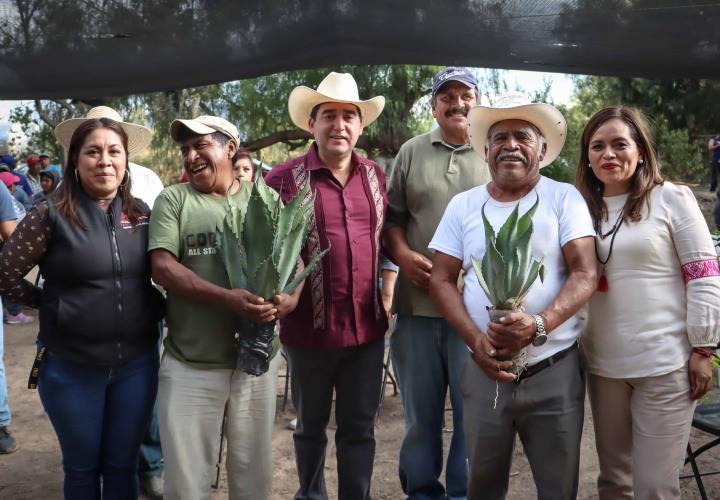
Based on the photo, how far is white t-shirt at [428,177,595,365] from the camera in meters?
2.34

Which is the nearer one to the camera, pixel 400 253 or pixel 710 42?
pixel 710 42

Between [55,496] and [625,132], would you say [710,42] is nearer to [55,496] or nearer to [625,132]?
[625,132]

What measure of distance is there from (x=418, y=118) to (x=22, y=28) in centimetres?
873

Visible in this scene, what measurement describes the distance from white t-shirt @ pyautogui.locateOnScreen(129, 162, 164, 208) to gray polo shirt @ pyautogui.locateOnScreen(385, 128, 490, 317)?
4.27 ft

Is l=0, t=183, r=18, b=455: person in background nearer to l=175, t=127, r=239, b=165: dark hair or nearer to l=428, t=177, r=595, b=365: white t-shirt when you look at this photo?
l=175, t=127, r=239, b=165: dark hair

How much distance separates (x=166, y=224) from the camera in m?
2.51

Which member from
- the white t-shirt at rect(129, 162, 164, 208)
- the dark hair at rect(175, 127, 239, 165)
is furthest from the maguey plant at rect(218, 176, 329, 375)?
the white t-shirt at rect(129, 162, 164, 208)

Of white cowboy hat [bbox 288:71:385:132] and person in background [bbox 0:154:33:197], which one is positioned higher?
person in background [bbox 0:154:33:197]

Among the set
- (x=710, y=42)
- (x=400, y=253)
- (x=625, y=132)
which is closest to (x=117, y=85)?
(x=400, y=253)

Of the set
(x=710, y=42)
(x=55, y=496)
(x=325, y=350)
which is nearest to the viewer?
(x=710, y=42)

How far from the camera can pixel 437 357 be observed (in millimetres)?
3090

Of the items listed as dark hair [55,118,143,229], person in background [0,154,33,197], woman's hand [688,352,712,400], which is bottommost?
woman's hand [688,352,712,400]

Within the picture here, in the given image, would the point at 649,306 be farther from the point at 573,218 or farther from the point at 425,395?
the point at 425,395

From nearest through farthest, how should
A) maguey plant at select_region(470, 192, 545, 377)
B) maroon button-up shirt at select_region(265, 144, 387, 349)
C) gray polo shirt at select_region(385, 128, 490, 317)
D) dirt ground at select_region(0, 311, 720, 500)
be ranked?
maguey plant at select_region(470, 192, 545, 377), maroon button-up shirt at select_region(265, 144, 387, 349), gray polo shirt at select_region(385, 128, 490, 317), dirt ground at select_region(0, 311, 720, 500)
